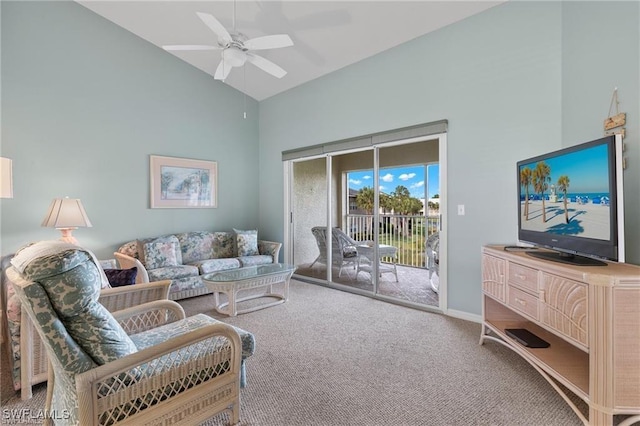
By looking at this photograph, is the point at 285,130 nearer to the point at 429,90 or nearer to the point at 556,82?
the point at 429,90

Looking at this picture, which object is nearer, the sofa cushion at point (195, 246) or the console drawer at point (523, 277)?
the console drawer at point (523, 277)

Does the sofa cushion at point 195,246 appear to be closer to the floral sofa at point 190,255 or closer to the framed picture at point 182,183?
the floral sofa at point 190,255

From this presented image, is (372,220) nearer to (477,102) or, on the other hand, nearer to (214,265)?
(477,102)

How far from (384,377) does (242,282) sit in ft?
5.97

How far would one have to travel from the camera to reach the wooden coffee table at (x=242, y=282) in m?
3.23

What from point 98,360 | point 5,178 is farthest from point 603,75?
point 5,178

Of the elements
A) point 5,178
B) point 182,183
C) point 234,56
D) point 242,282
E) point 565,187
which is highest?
point 234,56

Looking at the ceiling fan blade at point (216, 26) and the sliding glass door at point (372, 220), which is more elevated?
the ceiling fan blade at point (216, 26)

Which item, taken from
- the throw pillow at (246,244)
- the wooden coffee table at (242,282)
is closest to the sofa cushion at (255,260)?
the throw pillow at (246,244)

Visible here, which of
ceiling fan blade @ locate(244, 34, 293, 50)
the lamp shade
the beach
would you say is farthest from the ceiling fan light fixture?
the beach

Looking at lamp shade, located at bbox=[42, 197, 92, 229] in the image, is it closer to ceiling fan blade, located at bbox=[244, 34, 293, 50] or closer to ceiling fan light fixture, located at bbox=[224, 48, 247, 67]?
ceiling fan light fixture, located at bbox=[224, 48, 247, 67]

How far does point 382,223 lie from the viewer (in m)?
4.26

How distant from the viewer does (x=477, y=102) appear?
3.12 m

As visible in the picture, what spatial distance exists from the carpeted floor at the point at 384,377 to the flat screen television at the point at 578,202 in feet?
3.02
